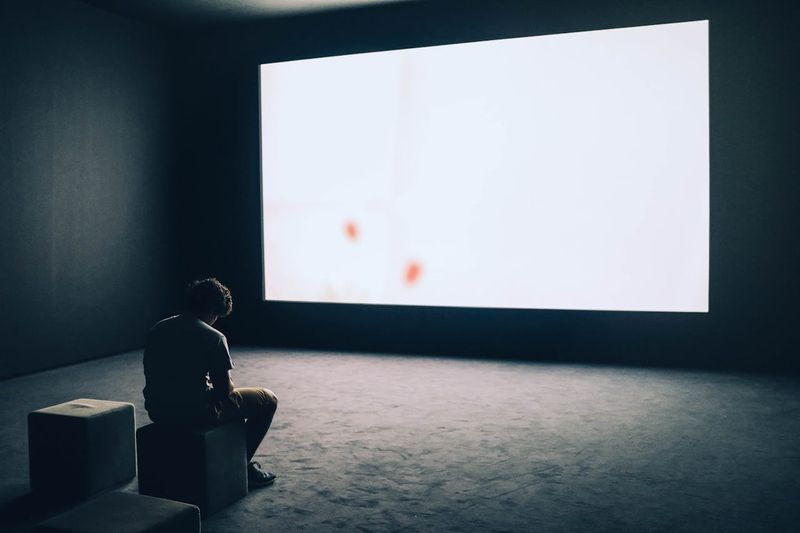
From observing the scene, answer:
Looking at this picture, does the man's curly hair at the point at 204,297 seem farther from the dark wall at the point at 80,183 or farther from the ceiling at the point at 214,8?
the ceiling at the point at 214,8

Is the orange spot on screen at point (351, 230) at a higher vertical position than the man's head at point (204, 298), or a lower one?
higher

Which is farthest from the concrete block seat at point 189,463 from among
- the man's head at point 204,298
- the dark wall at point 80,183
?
the dark wall at point 80,183

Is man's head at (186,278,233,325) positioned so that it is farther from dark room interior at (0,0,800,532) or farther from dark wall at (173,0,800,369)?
dark wall at (173,0,800,369)

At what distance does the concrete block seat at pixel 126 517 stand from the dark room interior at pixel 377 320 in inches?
21.1

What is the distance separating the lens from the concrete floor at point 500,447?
9.15ft

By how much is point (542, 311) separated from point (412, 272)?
47.5 inches

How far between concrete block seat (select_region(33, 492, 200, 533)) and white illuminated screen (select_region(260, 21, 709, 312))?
4.16m

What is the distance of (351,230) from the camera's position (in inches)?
256

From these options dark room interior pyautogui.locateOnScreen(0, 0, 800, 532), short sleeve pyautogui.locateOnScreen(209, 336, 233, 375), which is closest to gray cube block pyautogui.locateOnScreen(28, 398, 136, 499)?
dark room interior pyautogui.locateOnScreen(0, 0, 800, 532)

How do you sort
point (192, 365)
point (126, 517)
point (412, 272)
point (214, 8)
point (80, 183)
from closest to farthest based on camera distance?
point (126, 517) < point (192, 365) < point (80, 183) < point (412, 272) < point (214, 8)

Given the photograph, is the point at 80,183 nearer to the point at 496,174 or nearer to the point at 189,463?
the point at 496,174

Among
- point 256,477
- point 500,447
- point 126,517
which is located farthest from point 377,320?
point 126,517

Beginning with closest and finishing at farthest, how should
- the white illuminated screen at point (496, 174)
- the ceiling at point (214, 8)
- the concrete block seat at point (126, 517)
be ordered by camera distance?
the concrete block seat at point (126, 517) → the white illuminated screen at point (496, 174) → the ceiling at point (214, 8)

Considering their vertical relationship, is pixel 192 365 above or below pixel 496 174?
below
